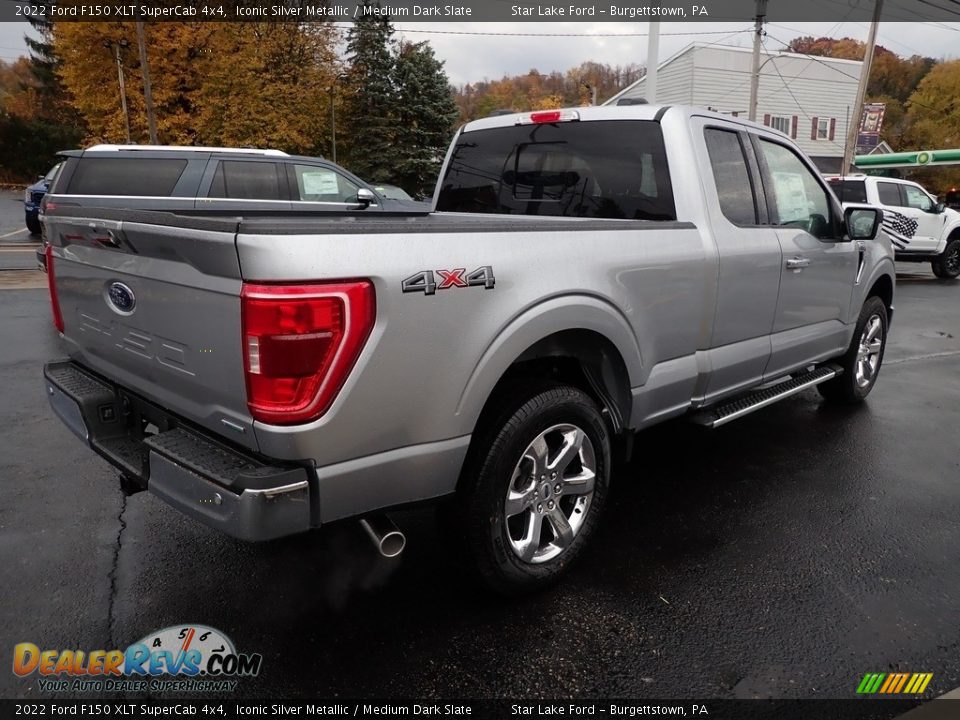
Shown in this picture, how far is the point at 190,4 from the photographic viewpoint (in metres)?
29.9

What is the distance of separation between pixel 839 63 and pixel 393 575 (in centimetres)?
4518

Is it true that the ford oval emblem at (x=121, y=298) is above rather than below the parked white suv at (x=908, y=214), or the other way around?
above

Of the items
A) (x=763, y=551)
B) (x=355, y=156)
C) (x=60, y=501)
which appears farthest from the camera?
(x=355, y=156)

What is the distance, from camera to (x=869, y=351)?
550cm

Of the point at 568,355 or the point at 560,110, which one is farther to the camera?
the point at 560,110

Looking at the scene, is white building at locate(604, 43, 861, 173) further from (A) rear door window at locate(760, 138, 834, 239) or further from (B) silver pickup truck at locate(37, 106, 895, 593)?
(B) silver pickup truck at locate(37, 106, 895, 593)

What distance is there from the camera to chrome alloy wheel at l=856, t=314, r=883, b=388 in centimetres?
535

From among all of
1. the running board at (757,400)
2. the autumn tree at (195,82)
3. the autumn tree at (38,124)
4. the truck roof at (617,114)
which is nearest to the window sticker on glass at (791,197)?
the truck roof at (617,114)

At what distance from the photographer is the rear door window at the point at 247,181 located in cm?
885

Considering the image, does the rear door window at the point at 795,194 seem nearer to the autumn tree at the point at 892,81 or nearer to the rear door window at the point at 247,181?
the rear door window at the point at 247,181

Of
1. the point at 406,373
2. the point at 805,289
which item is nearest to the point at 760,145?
the point at 805,289

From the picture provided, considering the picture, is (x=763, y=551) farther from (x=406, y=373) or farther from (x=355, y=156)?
(x=355, y=156)

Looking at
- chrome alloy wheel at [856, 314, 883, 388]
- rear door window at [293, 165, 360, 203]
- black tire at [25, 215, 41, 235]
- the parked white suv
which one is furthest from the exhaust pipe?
black tire at [25, 215, 41, 235]

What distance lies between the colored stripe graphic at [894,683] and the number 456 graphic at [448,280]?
6.09ft
